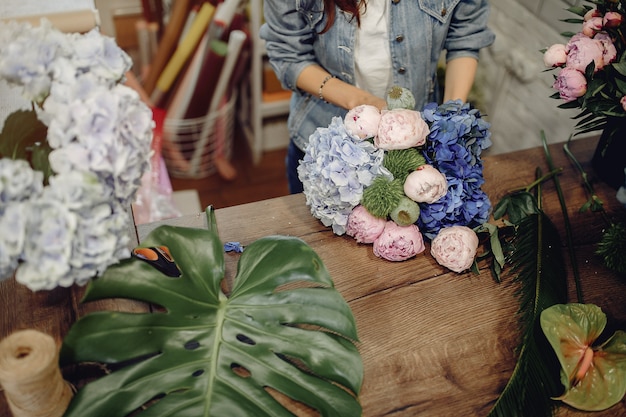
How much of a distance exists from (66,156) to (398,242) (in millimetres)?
572

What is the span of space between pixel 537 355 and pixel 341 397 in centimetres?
34

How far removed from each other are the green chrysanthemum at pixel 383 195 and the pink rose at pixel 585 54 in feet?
1.34

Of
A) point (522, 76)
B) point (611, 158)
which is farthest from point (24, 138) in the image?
point (522, 76)

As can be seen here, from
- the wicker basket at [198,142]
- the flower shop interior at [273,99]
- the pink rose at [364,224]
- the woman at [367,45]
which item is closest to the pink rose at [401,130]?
the pink rose at [364,224]

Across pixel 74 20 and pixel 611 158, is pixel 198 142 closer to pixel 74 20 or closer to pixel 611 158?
pixel 74 20

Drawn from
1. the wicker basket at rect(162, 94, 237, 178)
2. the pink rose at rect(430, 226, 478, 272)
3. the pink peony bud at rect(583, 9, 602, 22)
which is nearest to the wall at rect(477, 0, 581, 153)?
the pink peony bud at rect(583, 9, 602, 22)

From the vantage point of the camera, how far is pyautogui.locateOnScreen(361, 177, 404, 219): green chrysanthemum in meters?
1.03

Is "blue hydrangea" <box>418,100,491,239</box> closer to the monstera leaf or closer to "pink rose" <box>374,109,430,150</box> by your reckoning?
"pink rose" <box>374,109,430,150</box>

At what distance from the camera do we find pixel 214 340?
872mm

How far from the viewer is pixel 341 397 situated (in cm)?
84

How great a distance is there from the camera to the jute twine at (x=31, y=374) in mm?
728

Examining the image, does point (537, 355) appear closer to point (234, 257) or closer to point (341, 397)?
point (341, 397)

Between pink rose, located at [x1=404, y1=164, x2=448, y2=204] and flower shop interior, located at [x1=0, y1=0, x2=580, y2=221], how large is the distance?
70 centimetres

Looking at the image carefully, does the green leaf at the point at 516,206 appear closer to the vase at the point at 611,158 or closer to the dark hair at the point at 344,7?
the vase at the point at 611,158
